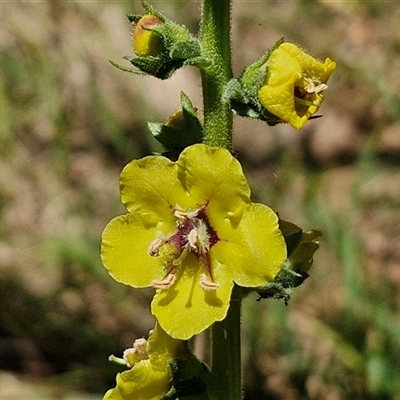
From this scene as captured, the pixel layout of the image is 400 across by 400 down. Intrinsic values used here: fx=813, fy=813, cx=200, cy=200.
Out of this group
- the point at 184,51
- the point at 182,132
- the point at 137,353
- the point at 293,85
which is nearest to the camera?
the point at 293,85

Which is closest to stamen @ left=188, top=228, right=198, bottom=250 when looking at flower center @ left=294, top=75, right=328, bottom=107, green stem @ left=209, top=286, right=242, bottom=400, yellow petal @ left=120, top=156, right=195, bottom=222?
yellow petal @ left=120, top=156, right=195, bottom=222

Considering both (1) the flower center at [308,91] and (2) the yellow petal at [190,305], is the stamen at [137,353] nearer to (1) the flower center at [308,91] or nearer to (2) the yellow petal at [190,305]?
(2) the yellow petal at [190,305]

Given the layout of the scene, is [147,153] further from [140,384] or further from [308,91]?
[308,91]

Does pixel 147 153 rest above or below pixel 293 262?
above

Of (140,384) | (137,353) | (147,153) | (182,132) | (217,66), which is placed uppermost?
(147,153)

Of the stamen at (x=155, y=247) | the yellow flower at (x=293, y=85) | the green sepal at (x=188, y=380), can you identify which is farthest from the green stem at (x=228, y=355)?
the yellow flower at (x=293, y=85)

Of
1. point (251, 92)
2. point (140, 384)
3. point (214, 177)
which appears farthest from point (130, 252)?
point (251, 92)

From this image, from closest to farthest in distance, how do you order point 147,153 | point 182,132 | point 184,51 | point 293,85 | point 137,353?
point 293,85
point 184,51
point 182,132
point 137,353
point 147,153
